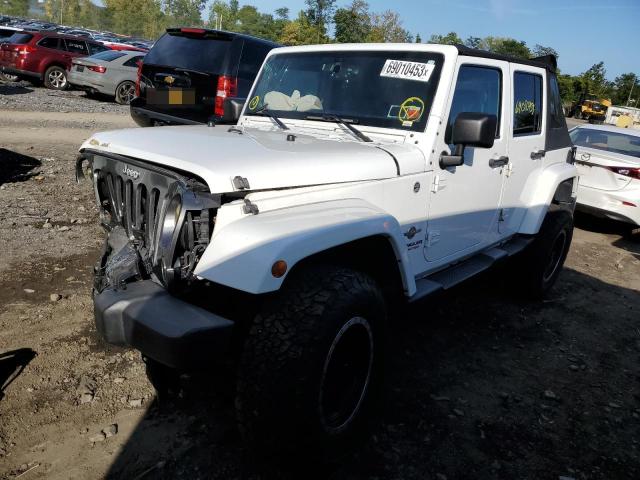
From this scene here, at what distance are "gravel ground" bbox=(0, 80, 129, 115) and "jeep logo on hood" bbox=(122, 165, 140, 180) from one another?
1176 centimetres

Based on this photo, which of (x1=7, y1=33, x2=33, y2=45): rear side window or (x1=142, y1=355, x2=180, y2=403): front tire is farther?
(x1=7, y1=33, x2=33, y2=45): rear side window

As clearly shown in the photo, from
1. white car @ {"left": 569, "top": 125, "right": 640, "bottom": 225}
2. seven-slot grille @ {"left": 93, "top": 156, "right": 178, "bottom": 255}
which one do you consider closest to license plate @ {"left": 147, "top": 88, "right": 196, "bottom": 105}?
seven-slot grille @ {"left": 93, "top": 156, "right": 178, "bottom": 255}

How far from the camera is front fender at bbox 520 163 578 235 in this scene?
441cm

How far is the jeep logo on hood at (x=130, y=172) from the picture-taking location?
2.65 meters

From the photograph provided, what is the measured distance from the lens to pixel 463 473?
265 cm

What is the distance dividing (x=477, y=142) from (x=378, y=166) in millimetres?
643

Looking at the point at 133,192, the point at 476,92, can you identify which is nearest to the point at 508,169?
the point at 476,92

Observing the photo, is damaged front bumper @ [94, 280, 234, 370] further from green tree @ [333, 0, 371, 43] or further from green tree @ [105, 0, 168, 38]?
green tree @ [105, 0, 168, 38]

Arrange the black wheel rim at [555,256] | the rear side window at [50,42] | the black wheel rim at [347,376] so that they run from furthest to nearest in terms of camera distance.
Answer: the rear side window at [50,42] → the black wheel rim at [555,256] → the black wheel rim at [347,376]

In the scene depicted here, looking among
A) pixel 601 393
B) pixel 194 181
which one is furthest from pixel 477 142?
pixel 601 393

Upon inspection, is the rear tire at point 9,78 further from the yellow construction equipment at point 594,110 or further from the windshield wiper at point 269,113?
the yellow construction equipment at point 594,110

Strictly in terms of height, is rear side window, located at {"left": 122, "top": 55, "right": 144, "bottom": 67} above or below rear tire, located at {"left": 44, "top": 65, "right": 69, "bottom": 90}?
above

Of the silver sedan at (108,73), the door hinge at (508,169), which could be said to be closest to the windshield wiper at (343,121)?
the door hinge at (508,169)

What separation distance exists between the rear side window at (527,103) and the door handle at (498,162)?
292 mm
